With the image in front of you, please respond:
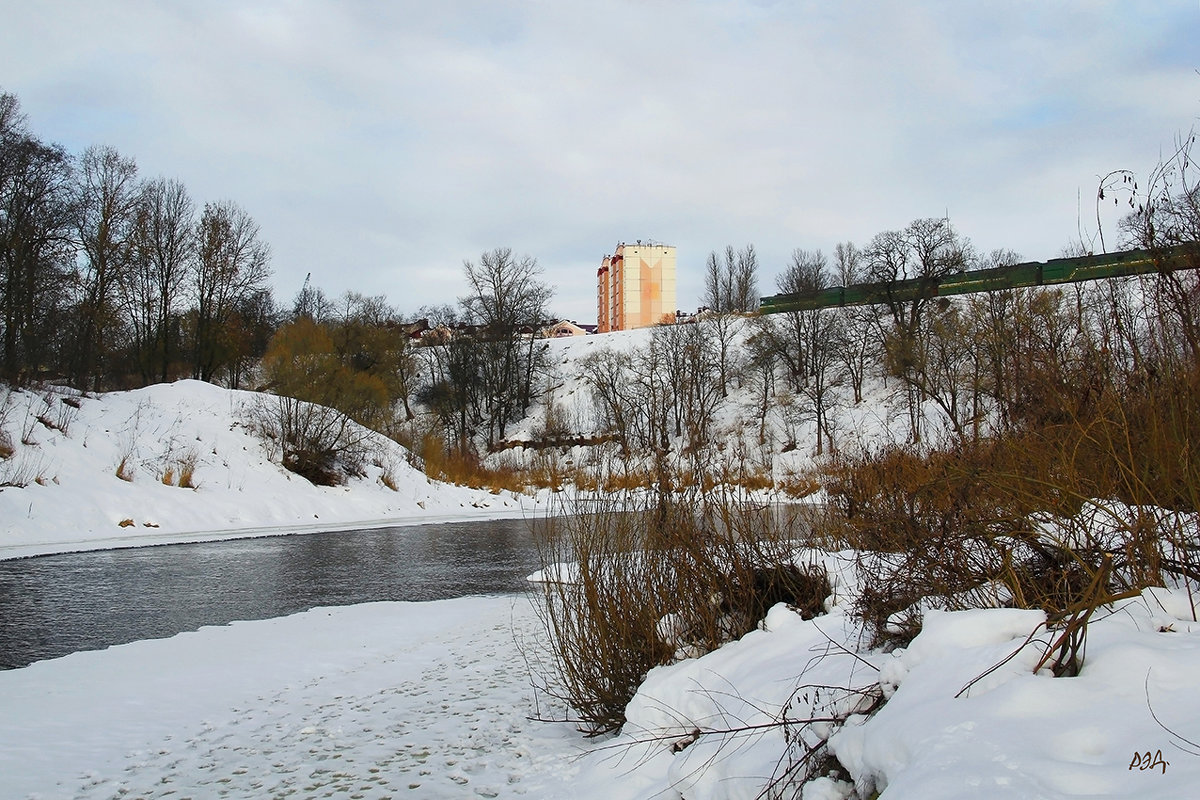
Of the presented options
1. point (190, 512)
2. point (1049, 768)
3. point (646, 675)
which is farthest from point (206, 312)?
point (1049, 768)

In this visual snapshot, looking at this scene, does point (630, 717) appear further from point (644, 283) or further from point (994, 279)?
point (644, 283)

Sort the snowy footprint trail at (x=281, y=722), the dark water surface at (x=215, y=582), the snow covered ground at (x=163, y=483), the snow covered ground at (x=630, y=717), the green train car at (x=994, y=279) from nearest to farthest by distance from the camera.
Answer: the snow covered ground at (x=630, y=717)
the green train car at (x=994, y=279)
the snowy footprint trail at (x=281, y=722)
the dark water surface at (x=215, y=582)
the snow covered ground at (x=163, y=483)

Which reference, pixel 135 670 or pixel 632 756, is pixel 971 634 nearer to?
pixel 632 756

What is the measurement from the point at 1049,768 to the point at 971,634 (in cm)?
84

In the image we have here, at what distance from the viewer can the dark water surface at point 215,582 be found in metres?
8.37

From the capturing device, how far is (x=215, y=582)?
11.6 meters

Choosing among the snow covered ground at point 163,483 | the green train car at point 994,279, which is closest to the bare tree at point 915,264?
the green train car at point 994,279

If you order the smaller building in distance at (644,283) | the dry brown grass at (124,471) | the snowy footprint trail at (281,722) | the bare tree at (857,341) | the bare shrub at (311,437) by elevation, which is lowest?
the snowy footprint trail at (281,722)

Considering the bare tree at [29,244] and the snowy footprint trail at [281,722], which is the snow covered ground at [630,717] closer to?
the snowy footprint trail at [281,722]

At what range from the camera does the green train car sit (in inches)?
149

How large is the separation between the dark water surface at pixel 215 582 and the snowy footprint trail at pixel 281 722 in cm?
104

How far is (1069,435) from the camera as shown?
3.67m

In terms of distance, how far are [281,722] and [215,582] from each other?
7.06 metres

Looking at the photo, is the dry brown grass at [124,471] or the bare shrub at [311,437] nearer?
the dry brown grass at [124,471]
